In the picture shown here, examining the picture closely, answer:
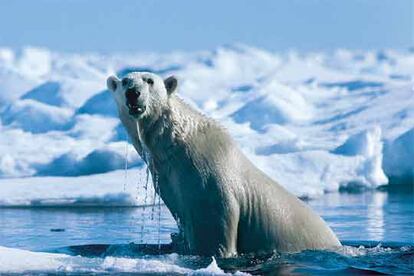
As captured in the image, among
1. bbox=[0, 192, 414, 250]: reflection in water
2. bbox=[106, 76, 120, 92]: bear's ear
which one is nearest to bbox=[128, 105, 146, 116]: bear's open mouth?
bbox=[106, 76, 120, 92]: bear's ear

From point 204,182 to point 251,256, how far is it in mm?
647

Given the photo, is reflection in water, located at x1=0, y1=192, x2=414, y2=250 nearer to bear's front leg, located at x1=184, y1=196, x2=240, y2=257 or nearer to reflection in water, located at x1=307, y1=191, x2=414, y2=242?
reflection in water, located at x1=307, y1=191, x2=414, y2=242

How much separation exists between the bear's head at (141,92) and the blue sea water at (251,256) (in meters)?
1.04

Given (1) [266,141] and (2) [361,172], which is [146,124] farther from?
(1) [266,141]

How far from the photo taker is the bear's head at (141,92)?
6.60 metres

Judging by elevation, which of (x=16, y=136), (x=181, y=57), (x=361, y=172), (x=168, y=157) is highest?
(x=181, y=57)

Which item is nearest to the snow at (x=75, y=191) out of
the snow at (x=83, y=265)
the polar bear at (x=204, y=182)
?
the polar bear at (x=204, y=182)

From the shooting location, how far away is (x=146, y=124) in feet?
22.3

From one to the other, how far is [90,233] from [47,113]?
626 inches

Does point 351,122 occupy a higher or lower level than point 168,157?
higher

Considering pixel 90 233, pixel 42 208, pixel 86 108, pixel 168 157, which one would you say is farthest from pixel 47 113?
pixel 168 157

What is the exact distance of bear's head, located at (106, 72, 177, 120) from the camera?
6.60m

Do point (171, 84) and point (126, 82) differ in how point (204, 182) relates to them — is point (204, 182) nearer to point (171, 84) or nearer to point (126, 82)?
point (171, 84)

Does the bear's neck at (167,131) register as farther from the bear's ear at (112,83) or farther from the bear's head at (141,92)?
the bear's ear at (112,83)
